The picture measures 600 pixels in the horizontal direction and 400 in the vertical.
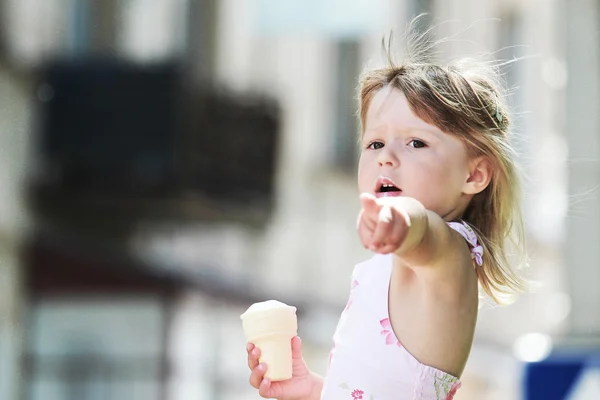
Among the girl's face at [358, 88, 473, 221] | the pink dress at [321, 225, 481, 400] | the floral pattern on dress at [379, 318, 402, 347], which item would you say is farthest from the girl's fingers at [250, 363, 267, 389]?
the girl's face at [358, 88, 473, 221]

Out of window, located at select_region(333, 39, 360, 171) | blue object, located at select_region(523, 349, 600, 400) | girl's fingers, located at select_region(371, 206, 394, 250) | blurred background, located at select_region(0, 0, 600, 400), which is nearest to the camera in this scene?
girl's fingers, located at select_region(371, 206, 394, 250)

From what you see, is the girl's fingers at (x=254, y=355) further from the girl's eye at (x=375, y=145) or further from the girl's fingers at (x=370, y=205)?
the girl's fingers at (x=370, y=205)

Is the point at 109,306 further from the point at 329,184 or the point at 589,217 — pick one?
the point at 589,217

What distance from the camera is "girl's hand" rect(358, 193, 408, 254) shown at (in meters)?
1.95

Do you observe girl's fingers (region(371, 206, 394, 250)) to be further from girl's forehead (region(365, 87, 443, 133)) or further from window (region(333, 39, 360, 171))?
window (region(333, 39, 360, 171))

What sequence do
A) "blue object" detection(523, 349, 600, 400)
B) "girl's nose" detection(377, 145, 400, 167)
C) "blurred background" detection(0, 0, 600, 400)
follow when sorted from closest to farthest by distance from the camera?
"girl's nose" detection(377, 145, 400, 167), "blue object" detection(523, 349, 600, 400), "blurred background" detection(0, 0, 600, 400)

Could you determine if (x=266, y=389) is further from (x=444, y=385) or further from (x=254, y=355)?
(x=444, y=385)

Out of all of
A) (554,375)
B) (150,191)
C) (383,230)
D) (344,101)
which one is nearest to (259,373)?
(383,230)

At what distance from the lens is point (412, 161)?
2303 millimetres

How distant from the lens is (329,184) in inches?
650

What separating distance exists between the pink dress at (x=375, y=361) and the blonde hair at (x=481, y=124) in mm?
119

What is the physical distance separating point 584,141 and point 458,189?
3.79m

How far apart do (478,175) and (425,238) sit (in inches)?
13.9

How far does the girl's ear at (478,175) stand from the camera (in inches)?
93.7
